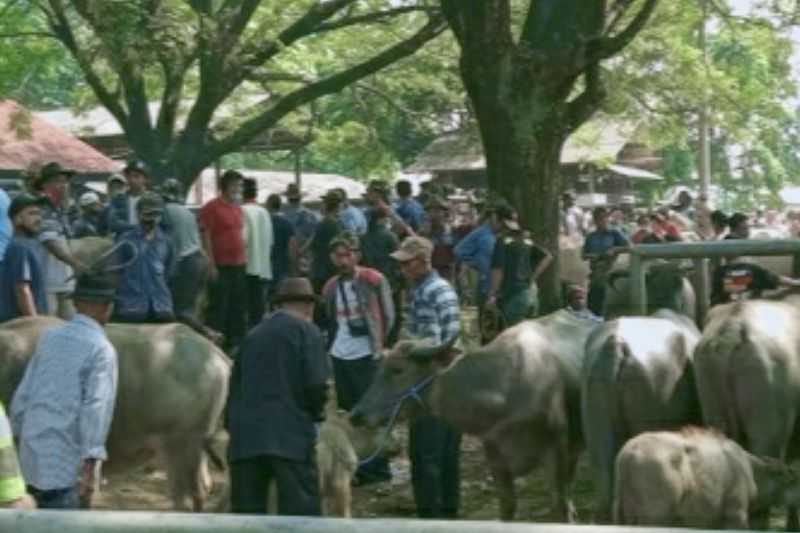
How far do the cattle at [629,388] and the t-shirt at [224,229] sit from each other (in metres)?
6.82

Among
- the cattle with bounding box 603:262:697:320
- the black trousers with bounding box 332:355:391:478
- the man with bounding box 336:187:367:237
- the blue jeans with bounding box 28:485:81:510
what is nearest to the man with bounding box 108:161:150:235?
the black trousers with bounding box 332:355:391:478

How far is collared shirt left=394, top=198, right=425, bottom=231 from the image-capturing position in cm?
2116

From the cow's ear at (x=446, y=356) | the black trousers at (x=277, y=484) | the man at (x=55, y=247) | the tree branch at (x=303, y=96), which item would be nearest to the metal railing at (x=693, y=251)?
the cow's ear at (x=446, y=356)

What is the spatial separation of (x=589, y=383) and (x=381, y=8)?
16853mm

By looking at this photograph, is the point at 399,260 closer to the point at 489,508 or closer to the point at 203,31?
the point at 489,508

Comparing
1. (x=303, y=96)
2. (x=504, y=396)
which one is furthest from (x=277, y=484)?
(x=303, y=96)

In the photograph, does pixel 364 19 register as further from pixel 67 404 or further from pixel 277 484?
pixel 67 404

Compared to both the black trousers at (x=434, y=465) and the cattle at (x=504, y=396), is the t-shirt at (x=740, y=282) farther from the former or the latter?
the black trousers at (x=434, y=465)

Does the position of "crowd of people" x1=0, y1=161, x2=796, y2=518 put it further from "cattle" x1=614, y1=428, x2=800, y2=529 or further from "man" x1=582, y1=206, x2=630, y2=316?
"cattle" x1=614, y1=428, x2=800, y2=529

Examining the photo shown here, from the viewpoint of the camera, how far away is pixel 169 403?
9.97 meters

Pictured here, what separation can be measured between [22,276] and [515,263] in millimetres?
5443

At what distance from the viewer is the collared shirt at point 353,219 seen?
19031 mm

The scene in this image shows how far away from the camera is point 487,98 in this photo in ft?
50.5

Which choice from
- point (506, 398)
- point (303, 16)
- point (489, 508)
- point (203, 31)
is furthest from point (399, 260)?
point (303, 16)
